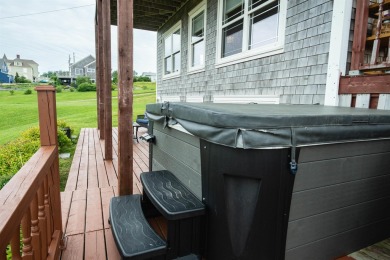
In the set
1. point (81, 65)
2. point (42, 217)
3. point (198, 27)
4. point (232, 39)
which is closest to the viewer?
point (42, 217)

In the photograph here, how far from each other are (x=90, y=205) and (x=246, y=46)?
147 inches

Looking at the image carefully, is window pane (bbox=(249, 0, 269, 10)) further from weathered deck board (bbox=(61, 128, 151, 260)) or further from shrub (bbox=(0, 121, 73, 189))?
shrub (bbox=(0, 121, 73, 189))

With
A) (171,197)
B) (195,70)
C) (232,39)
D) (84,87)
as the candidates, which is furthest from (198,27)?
(84,87)

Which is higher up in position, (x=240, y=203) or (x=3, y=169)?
(x=240, y=203)

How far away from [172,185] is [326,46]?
8.83 feet

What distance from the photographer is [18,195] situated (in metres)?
0.91

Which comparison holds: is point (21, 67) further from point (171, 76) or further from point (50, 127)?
point (50, 127)

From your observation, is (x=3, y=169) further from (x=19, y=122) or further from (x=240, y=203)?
(x=19, y=122)

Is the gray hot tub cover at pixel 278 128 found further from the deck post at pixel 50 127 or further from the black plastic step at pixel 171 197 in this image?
the deck post at pixel 50 127

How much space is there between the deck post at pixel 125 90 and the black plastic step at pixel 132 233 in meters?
0.32

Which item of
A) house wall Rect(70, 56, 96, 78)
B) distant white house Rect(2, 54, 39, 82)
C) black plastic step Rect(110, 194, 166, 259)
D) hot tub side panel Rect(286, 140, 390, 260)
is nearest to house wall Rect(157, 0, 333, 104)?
hot tub side panel Rect(286, 140, 390, 260)

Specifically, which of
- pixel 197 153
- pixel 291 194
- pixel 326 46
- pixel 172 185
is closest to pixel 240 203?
pixel 291 194

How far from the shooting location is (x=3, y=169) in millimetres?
3873

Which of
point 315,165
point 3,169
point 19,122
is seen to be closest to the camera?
point 315,165
